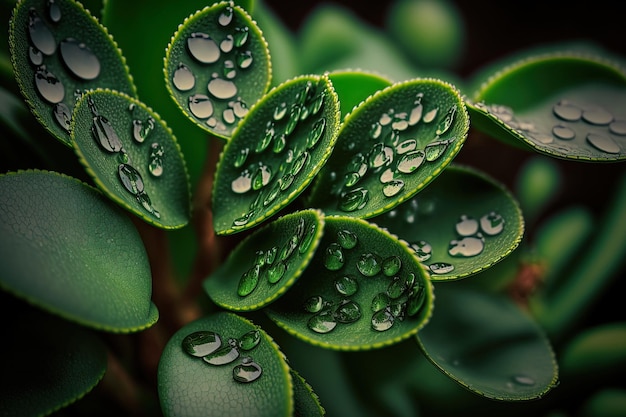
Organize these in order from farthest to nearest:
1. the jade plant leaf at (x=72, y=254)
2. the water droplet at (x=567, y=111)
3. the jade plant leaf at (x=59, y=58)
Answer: the water droplet at (x=567, y=111) → the jade plant leaf at (x=59, y=58) → the jade plant leaf at (x=72, y=254)

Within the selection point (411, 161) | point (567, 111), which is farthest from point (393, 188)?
point (567, 111)

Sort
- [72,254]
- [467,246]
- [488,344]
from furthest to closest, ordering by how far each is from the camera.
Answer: [488,344] → [467,246] → [72,254]

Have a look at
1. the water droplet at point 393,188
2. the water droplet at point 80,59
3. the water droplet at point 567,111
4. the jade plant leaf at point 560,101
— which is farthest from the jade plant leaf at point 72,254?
the water droplet at point 567,111

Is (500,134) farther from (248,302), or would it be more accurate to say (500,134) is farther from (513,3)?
(513,3)

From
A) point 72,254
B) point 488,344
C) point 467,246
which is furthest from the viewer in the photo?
point 488,344

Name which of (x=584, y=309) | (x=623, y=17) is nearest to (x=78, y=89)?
(x=584, y=309)

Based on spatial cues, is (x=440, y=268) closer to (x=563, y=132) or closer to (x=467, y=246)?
(x=467, y=246)

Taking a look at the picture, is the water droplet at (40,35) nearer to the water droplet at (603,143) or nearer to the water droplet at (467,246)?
the water droplet at (467,246)
